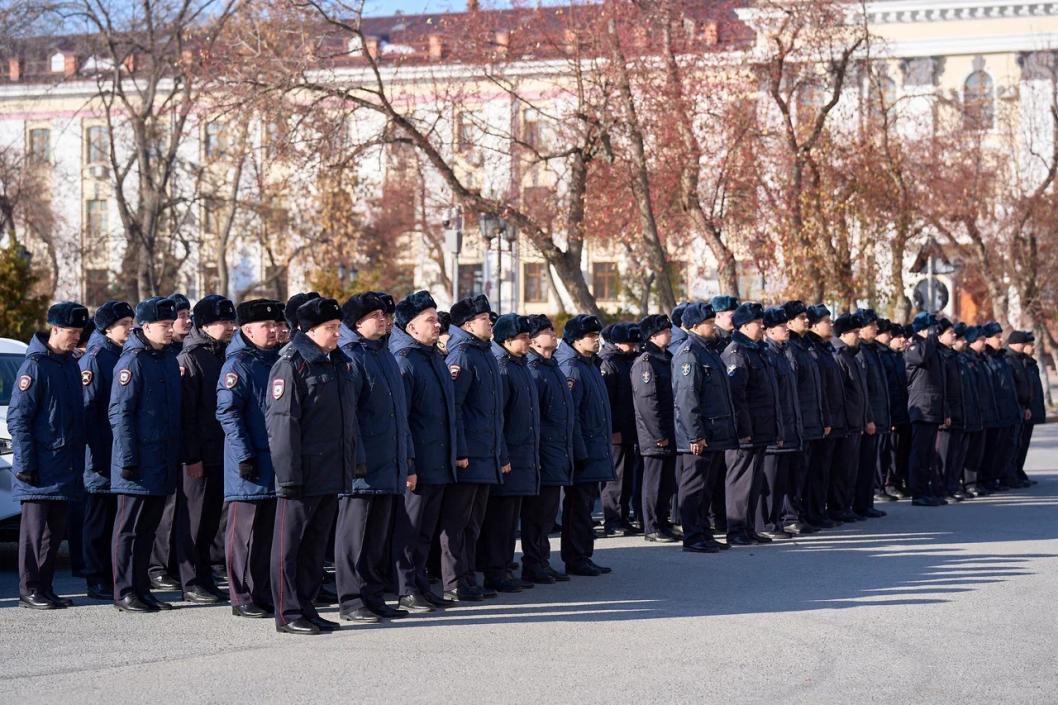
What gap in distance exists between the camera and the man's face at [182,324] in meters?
12.7

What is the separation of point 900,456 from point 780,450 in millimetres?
5318

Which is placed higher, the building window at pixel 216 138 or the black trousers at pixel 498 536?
the building window at pixel 216 138

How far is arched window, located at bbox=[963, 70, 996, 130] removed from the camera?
1708 inches

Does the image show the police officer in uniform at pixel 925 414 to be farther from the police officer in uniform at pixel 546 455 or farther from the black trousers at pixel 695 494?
the police officer in uniform at pixel 546 455

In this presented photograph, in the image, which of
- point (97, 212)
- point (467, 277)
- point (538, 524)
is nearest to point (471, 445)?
point (538, 524)

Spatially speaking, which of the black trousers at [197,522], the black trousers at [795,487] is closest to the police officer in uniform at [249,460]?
the black trousers at [197,522]

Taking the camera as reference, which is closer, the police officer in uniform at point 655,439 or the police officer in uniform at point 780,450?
the police officer in uniform at point 655,439

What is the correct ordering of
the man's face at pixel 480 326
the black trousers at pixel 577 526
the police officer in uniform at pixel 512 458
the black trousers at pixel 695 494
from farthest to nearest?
1. the black trousers at pixel 695 494
2. the black trousers at pixel 577 526
3. the police officer in uniform at pixel 512 458
4. the man's face at pixel 480 326

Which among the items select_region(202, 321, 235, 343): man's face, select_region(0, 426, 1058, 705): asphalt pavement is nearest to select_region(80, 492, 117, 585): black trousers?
select_region(0, 426, 1058, 705): asphalt pavement

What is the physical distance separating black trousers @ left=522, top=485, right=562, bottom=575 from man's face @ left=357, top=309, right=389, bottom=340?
92.9 inches

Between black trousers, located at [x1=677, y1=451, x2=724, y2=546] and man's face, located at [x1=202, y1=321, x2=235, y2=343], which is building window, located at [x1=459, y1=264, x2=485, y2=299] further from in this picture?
man's face, located at [x1=202, y1=321, x2=235, y2=343]

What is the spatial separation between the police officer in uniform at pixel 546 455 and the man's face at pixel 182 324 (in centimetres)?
270

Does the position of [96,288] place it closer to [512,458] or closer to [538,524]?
[538,524]

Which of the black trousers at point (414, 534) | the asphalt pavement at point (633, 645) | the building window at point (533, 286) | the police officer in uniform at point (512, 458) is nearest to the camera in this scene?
the asphalt pavement at point (633, 645)
